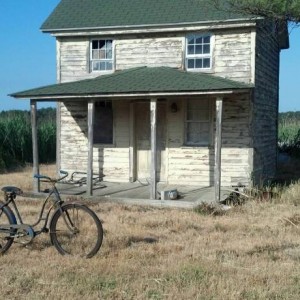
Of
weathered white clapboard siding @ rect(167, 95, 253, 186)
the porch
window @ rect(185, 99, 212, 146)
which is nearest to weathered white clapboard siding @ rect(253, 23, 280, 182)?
weathered white clapboard siding @ rect(167, 95, 253, 186)

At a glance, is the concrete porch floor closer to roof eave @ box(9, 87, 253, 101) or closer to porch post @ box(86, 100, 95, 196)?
porch post @ box(86, 100, 95, 196)

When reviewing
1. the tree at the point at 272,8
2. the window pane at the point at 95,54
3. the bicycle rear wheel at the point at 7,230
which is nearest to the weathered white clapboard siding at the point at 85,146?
the window pane at the point at 95,54

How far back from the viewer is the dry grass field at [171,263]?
19.6 ft

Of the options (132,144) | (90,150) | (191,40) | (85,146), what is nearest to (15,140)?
(85,146)

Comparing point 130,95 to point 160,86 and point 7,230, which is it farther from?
point 7,230

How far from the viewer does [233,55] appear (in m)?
14.9

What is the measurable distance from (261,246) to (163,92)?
575cm

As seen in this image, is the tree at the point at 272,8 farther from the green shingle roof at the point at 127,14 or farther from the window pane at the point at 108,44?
the window pane at the point at 108,44

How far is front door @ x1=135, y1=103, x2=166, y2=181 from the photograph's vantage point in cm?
1591

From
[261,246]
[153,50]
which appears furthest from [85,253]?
[153,50]

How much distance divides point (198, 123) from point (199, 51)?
2.09 metres

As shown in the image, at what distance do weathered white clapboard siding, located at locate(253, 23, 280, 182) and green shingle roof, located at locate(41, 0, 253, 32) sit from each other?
187cm

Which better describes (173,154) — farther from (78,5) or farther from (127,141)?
(78,5)

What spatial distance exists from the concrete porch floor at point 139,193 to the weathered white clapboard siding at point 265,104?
2.25 m
